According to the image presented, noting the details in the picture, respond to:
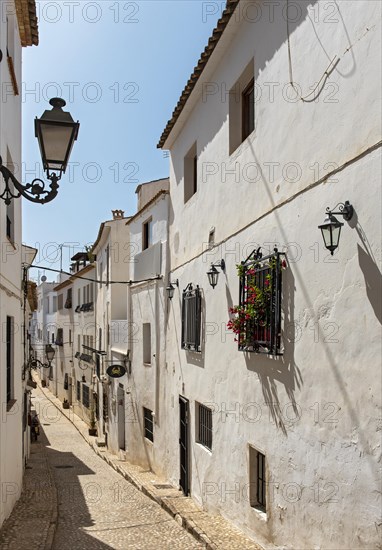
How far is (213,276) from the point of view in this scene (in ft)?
30.9

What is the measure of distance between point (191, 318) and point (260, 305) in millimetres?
4373

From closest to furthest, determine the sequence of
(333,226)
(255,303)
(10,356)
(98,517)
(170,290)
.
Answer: (333,226) → (255,303) → (10,356) → (98,517) → (170,290)

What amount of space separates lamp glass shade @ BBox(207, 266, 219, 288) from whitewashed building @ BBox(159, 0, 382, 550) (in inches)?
3.1

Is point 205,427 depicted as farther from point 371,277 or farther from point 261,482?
point 371,277

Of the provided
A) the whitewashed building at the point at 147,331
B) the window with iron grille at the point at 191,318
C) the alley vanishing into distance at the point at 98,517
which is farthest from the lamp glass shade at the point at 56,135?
the whitewashed building at the point at 147,331

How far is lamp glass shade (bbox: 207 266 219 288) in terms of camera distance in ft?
30.6

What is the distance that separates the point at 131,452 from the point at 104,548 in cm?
954

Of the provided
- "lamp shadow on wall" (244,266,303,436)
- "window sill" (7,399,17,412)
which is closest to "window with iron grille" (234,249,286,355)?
"lamp shadow on wall" (244,266,303,436)

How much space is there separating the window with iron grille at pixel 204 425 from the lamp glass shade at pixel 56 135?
6.01 meters

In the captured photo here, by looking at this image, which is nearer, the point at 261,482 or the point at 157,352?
the point at 261,482

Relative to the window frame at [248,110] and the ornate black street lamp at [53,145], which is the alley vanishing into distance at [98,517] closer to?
the ornate black street lamp at [53,145]

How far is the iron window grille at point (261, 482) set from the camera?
7.42 metres

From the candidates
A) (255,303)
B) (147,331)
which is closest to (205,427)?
(255,303)

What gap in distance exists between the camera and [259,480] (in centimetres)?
757
